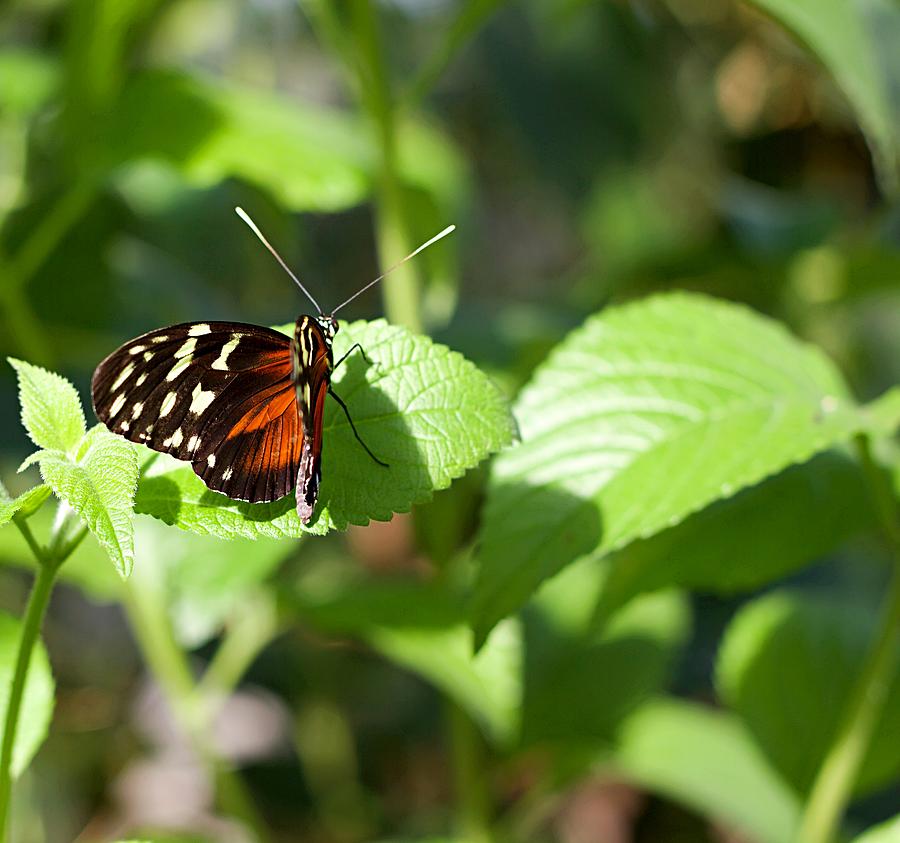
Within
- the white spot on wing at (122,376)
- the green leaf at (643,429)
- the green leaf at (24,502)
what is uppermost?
the green leaf at (24,502)

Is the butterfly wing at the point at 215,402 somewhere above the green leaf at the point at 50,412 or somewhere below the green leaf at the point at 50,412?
below

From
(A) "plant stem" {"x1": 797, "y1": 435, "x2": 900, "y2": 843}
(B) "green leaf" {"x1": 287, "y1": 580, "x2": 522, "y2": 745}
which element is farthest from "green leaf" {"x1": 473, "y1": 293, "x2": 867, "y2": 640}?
(B) "green leaf" {"x1": 287, "y1": 580, "x2": 522, "y2": 745}

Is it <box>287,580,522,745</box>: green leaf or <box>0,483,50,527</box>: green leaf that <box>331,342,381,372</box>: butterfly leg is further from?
<box>287,580,522,745</box>: green leaf

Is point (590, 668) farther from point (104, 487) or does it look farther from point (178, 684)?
point (104, 487)

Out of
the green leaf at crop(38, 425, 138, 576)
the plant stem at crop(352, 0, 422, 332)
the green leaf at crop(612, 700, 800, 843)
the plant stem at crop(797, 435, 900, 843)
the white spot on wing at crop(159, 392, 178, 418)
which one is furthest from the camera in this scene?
the green leaf at crop(612, 700, 800, 843)

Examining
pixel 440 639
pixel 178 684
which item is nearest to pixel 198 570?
pixel 178 684

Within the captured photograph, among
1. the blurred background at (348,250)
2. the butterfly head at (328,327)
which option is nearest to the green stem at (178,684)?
the blurred background at (348,250)

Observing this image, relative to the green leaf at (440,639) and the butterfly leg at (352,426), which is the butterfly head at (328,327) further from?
the green leaf at (440,639)
